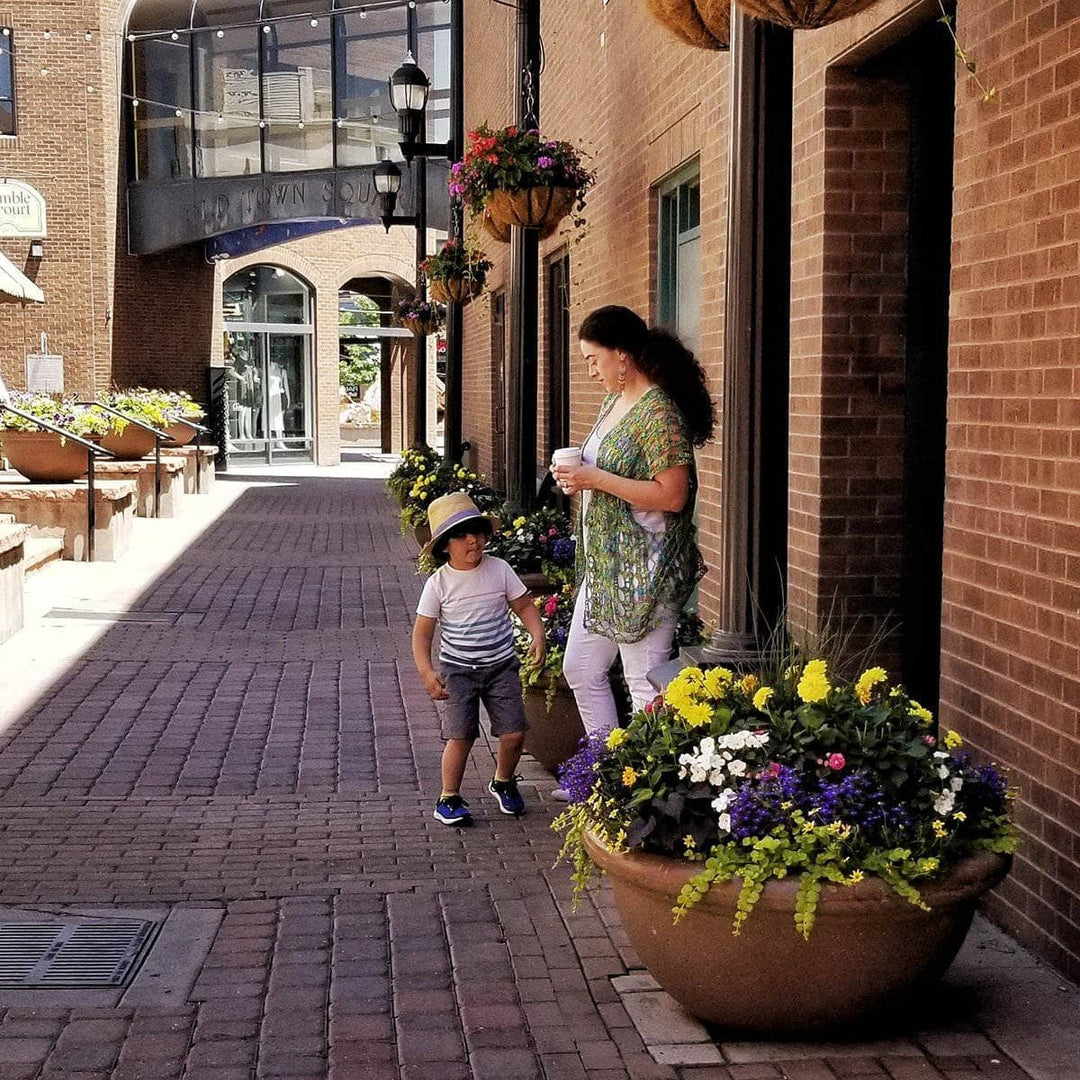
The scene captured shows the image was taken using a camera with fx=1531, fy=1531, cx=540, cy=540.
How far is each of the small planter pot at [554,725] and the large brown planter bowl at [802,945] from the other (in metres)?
2.54

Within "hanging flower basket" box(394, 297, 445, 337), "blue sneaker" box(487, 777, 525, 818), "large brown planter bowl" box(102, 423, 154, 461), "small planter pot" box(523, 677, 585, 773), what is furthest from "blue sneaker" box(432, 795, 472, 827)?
"hanging flower basket" box(394, 297, 445, 337)

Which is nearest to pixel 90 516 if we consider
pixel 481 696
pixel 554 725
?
pixel 554 725

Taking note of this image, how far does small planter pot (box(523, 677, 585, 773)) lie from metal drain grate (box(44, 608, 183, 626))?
5.23 meters

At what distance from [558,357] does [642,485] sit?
30.1 feet

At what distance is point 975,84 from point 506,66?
13.9m

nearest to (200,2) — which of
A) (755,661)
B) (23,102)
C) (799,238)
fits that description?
(23,102)

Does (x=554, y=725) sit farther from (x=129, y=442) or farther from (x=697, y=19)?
(x=129, y=442)

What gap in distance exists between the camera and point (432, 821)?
600cm

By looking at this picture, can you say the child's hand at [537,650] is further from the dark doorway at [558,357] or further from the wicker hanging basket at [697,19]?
the dark doorway at [558,357]

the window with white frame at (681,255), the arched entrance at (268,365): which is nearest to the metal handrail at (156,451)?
the window with white frame at (681,255)

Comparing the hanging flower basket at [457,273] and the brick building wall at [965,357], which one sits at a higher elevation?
the hanging flower basket at [457,273]

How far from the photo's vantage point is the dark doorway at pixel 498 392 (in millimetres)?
19297

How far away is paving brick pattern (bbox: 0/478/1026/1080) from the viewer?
3766 millimetres

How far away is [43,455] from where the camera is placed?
52.0ft
